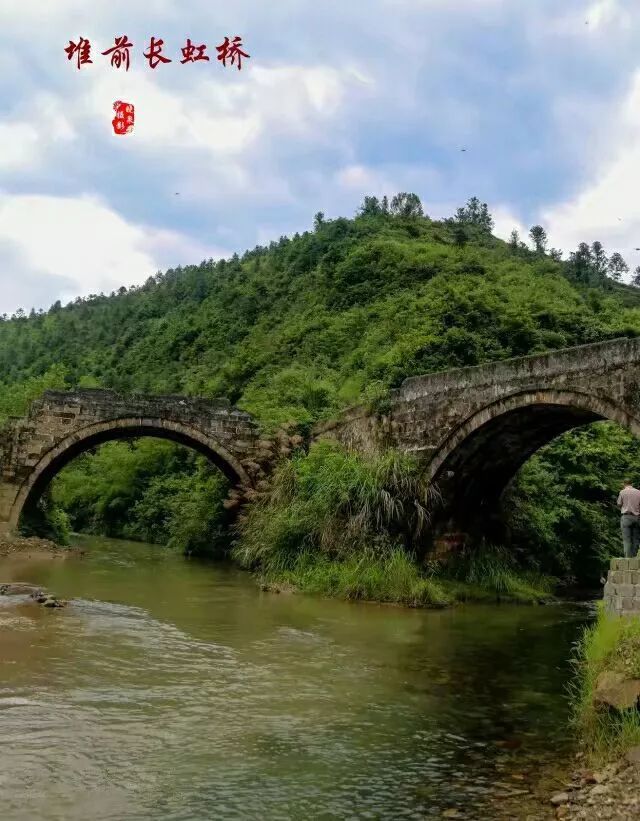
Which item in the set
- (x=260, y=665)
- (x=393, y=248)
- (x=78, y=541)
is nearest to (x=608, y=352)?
(x=260, y=665)

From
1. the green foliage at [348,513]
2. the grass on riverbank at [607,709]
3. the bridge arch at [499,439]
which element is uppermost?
the bridge arch at [499,439]

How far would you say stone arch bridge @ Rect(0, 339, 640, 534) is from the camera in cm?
1209

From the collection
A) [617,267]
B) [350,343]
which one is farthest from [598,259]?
[350,343]

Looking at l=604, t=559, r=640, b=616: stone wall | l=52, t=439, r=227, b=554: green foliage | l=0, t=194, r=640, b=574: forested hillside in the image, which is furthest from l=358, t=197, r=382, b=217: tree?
l=604, t=559, r=640, b=616: stone wall

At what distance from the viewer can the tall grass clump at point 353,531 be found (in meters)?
13.5

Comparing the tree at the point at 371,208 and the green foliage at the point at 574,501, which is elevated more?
the tree at the point at 371,208

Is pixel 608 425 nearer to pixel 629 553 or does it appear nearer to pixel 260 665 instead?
pixel 629 553

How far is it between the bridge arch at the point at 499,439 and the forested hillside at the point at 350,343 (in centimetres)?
117

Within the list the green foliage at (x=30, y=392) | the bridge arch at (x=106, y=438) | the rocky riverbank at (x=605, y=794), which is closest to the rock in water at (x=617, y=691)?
the rocky riverbank at (x=605, y=794)

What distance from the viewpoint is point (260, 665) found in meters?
7.91

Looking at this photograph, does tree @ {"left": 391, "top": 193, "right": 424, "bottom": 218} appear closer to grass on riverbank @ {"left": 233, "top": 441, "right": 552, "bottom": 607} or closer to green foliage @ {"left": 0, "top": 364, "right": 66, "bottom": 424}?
green foliage @ {"left": 0, "top": 364, "right": 66, "bottom": 424}

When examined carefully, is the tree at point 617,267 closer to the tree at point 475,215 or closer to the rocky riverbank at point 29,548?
the tree at point 475,215

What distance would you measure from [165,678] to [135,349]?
4033 cm

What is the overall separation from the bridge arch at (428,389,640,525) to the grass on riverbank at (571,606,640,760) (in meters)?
5.68
